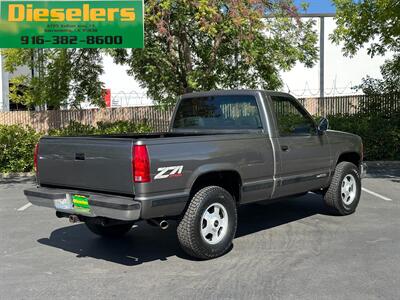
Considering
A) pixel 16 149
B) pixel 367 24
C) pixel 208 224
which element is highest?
pixel 367 24

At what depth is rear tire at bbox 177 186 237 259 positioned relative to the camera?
5.67 metres

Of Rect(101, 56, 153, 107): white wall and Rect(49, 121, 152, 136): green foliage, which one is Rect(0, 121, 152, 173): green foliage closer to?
Rect(49, 121, 152, 136): green foliage

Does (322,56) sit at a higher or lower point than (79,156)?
higher

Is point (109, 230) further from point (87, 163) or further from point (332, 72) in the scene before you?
point (332, 72)

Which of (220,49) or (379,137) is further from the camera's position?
(379,137)

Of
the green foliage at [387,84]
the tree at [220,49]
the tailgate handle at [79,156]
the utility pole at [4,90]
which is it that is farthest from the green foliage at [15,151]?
the utility pole at [4,90]

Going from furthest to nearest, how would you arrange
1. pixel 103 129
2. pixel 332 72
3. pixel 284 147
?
pixel 332 72, pixel 103 129, pixel 284 147

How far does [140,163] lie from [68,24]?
8.44 metres

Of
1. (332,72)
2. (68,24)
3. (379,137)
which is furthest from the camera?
(332,72)

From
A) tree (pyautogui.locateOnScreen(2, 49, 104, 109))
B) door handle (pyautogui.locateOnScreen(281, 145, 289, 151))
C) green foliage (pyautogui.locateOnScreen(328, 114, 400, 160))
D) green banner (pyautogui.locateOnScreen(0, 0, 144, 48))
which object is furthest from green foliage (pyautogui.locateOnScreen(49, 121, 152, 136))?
door handle (pyautogui.locateOnScreen(281, 145, 289, 151))

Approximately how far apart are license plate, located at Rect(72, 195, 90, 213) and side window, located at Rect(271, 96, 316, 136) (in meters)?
2.67

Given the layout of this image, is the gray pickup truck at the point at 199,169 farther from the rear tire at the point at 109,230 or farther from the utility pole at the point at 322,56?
the utility pole at the point at 322,56

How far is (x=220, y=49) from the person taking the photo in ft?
43.6

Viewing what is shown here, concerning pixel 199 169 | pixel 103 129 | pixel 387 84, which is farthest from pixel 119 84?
pixel 199 169
